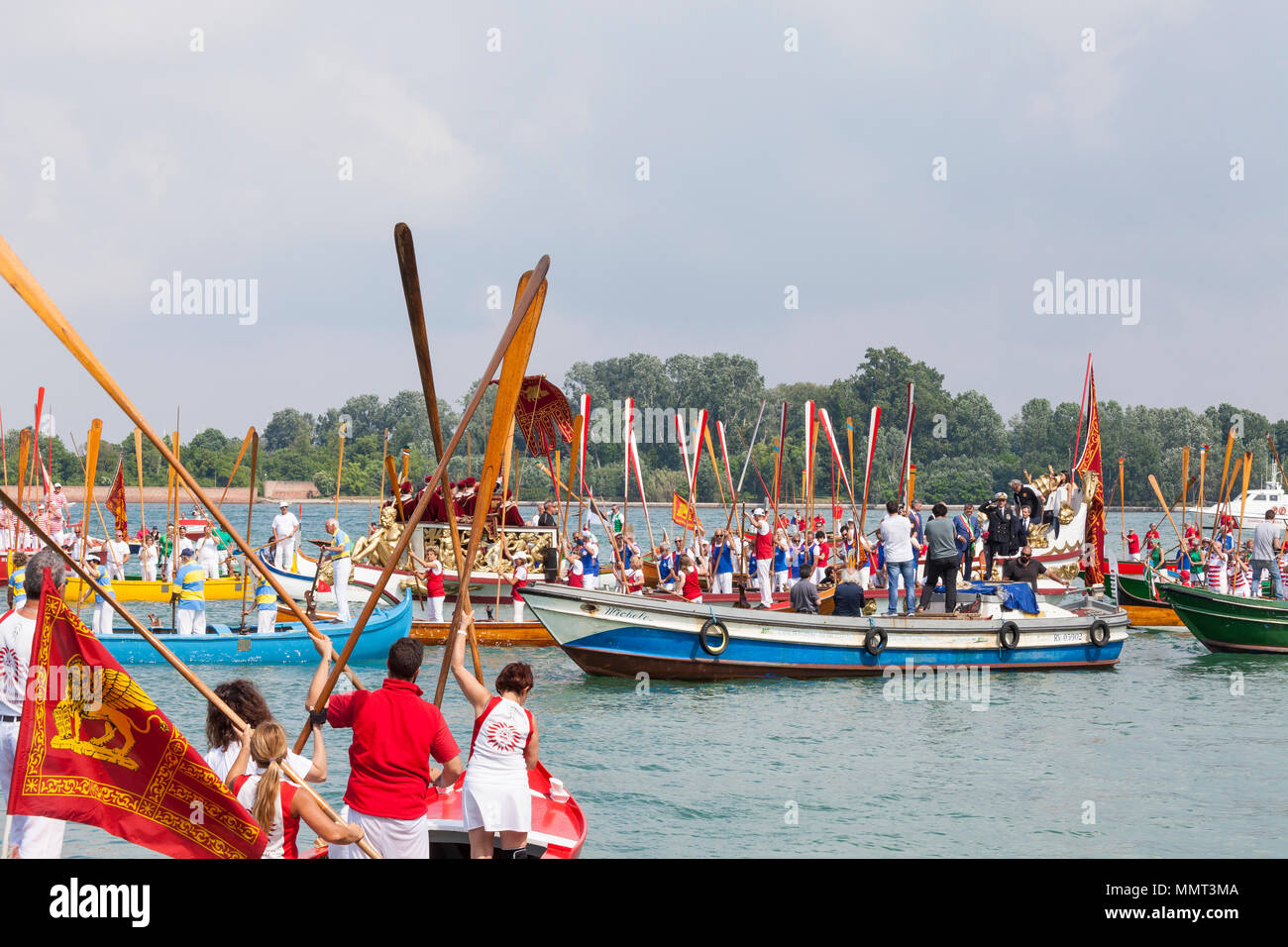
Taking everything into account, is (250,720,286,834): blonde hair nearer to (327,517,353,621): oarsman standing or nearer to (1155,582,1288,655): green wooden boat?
(327,517,353,621): oarsman standing

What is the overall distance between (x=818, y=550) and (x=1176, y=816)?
52.0 ft

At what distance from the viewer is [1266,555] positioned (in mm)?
23953

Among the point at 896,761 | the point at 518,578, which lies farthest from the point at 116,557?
the point at 896,761

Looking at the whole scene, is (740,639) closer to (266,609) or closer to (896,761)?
(896,761)

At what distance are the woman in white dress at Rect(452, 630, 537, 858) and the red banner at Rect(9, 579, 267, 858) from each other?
4.85 ft

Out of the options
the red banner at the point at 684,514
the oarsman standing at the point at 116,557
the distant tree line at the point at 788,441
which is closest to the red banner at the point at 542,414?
the red banner at the point at 684,514

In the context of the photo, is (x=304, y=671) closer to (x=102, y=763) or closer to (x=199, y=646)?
(x=199, y=646)

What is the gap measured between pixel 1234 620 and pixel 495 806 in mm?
20035

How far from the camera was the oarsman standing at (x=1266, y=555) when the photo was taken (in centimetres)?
2347

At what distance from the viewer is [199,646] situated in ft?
61.1

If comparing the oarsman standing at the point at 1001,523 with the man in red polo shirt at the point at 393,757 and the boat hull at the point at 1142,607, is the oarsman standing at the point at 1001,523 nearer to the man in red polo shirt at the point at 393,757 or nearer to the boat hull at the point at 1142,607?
the boat hull at the point at 1142,607

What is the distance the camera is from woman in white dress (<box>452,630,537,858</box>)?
21.4 ft

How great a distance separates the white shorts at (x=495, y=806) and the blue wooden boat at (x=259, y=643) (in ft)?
38.4
